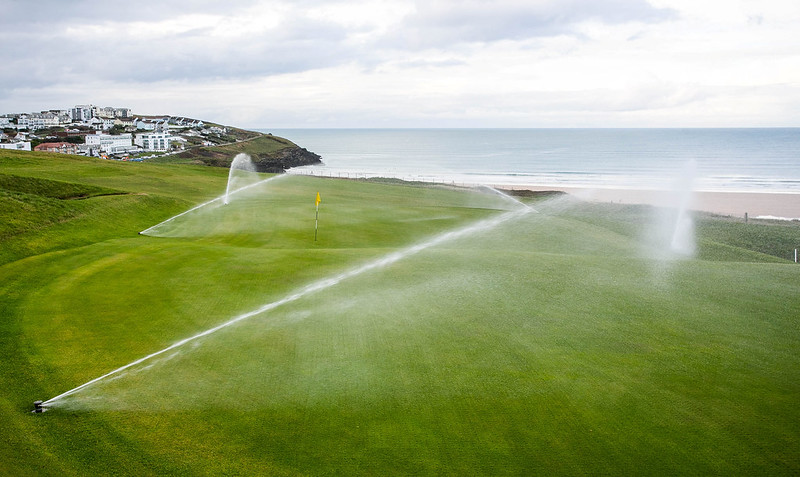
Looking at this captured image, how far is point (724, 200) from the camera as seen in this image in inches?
2650

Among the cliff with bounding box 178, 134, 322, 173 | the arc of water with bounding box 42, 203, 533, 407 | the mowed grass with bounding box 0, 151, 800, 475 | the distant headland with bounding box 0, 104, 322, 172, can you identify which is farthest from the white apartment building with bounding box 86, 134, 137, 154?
the mowed grass with bounding box 0, 151, 800, 475

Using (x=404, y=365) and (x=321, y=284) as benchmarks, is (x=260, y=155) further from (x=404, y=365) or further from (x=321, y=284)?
(x=404, y=365)

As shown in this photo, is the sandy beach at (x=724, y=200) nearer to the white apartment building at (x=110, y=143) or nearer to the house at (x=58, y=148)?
the house at (x=58, y=148)

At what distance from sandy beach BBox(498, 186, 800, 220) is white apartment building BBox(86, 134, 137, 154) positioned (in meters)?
126

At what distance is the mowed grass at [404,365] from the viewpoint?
8.78 m

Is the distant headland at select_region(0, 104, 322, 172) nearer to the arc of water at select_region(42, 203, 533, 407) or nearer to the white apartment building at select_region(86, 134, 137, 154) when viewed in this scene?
the white apartment building at select_region(86, 134, 137, 154)

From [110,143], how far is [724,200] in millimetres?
151183

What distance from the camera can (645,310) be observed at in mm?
15547

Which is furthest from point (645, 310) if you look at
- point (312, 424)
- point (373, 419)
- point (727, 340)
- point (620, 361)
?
point (312, 424)

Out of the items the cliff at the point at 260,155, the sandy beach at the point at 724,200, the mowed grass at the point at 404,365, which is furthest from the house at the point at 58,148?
the mowed grass at the point at 404,365

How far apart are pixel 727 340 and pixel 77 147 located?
6080 inches

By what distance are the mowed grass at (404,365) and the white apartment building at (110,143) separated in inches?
5509

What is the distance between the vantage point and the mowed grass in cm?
878

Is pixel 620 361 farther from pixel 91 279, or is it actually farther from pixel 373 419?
pixel 91 279
